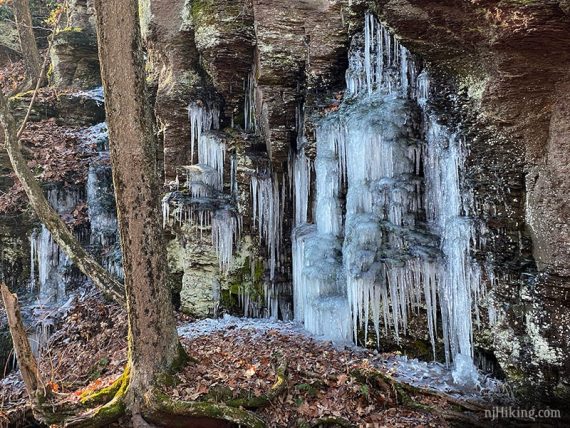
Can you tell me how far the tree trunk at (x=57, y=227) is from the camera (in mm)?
6203

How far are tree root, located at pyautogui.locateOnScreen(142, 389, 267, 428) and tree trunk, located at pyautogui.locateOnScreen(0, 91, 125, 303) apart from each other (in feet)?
6.60

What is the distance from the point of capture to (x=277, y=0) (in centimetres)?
802

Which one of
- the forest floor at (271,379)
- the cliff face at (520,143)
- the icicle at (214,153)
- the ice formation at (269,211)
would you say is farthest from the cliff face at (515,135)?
the icicle at (214,153)

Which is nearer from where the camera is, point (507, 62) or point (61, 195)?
point (507, 62)

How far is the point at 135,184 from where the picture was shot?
4.52 meters

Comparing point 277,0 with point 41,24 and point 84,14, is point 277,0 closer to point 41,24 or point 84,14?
point 84,14

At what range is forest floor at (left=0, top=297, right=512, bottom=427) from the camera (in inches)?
181

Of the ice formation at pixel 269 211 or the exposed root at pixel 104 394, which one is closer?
the exposed root at pixel 104 394

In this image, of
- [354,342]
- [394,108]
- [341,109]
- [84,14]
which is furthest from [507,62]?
[84,14]

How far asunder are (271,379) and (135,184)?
9.10 ft

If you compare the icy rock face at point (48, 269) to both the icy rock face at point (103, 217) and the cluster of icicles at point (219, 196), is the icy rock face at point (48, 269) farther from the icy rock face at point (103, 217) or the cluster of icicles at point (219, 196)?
the cluster of icicles at point (219, 196)

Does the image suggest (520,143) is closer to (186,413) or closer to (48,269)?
(186,413)

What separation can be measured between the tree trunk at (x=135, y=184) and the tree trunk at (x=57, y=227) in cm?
156

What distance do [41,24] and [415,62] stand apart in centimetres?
1478
